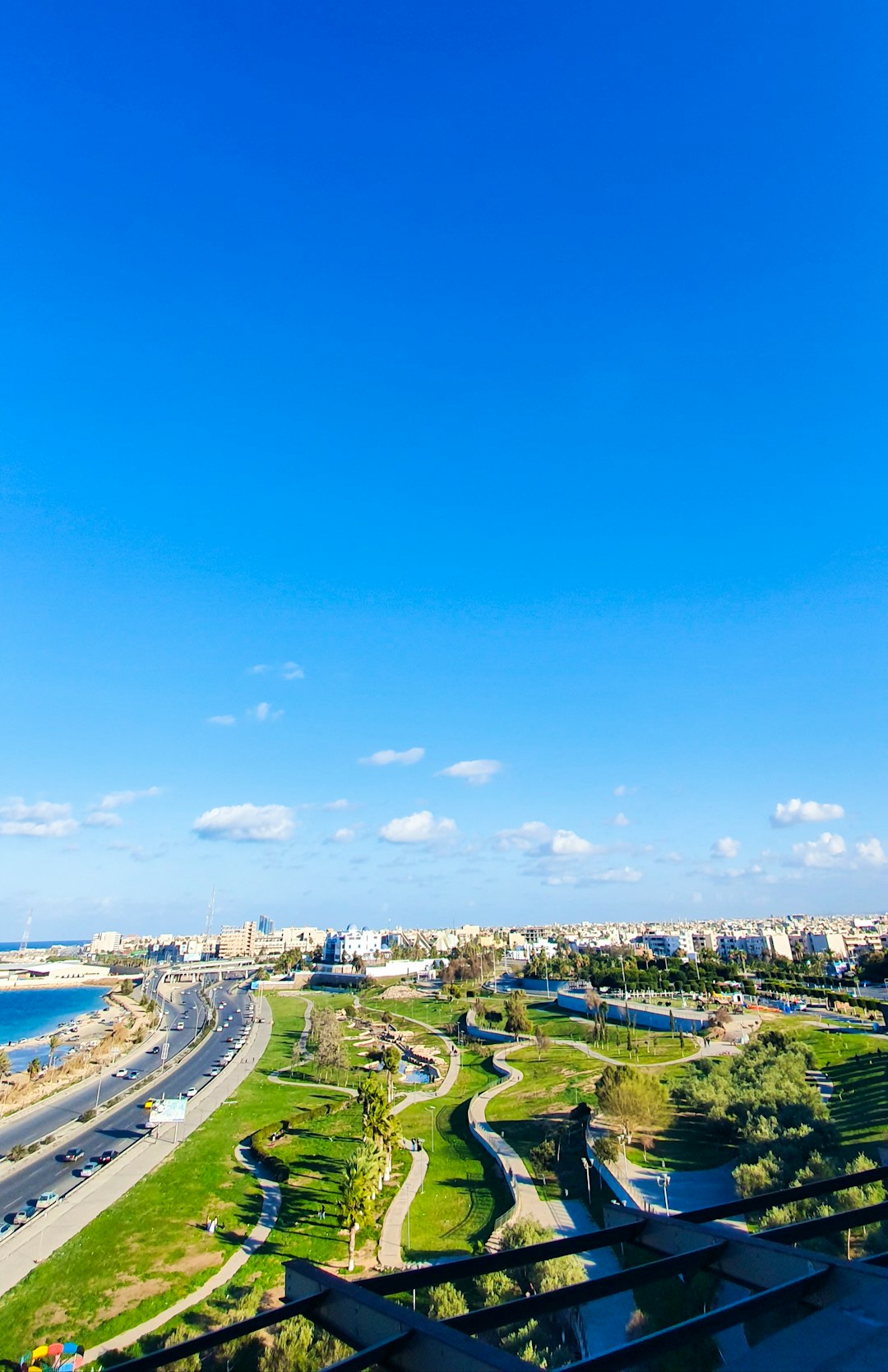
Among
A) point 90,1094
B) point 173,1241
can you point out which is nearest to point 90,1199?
point 173,1241

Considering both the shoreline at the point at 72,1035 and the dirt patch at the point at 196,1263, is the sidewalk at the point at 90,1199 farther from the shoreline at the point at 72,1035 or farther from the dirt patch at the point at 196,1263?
the shoreline at the point at 72,1035

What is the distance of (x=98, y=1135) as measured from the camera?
4569 cm

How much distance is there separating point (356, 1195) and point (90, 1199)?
16053mm

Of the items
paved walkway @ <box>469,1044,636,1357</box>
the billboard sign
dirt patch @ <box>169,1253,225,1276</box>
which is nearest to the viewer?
paved walkway @ <box>469,1044,636,1357</box>

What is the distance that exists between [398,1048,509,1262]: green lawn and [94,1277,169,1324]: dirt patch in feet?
29.1

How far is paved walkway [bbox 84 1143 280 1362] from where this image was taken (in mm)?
21141

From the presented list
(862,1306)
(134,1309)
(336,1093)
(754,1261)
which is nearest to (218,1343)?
(754,1261)

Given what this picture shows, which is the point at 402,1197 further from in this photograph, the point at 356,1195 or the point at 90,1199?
the point at 90,1199

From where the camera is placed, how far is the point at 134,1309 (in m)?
23.2

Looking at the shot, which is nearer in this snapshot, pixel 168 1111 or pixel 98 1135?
pixel 168 1111

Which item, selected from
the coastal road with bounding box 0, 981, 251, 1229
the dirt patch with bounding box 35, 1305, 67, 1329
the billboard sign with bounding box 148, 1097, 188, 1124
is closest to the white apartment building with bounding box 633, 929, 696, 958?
the coastal road with bounding box 0, 981, 251, 1229

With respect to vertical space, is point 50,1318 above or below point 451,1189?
below

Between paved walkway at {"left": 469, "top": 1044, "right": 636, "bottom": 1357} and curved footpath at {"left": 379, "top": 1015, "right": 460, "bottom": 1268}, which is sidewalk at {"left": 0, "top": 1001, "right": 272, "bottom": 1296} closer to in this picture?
curved footpath at {"left": 379, "top": 1015, "right": 460, "bottom": 1268}

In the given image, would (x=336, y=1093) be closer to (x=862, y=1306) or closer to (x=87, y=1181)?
(x=87, y=1181)
